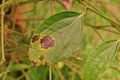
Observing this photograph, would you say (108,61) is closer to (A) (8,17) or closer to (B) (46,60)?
(B) (46,60)

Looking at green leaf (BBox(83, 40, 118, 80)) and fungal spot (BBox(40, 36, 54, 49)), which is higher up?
fungal spot (BBox(40, 36, 54, 49))

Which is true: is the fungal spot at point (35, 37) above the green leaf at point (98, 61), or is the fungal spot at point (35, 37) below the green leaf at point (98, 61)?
above

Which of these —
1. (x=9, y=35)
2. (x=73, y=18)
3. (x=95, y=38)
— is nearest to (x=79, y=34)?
(x=73, y=18)

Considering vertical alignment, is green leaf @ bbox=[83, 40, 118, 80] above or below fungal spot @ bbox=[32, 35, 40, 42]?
below
